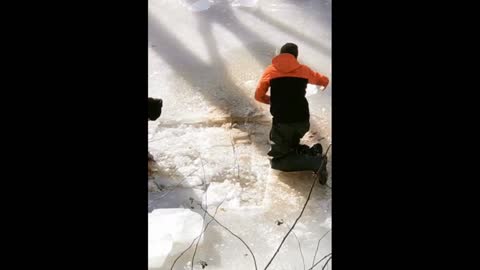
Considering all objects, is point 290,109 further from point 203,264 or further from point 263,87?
point 203,264

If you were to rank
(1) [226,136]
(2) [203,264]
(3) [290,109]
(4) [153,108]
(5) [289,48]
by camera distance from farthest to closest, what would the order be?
(1) [226,136]
(4) [153,108]
(3) [290,109]
(5) [289,48]
(2) [203,264]

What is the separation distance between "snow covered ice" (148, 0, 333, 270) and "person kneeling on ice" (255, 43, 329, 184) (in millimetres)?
106

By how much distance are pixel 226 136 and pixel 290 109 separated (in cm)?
63

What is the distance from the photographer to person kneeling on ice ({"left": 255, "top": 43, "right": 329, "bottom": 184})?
8.79 ft

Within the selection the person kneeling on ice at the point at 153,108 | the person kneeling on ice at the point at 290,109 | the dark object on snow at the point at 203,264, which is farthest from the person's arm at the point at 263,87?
the dark object on snow at the point at 203,264

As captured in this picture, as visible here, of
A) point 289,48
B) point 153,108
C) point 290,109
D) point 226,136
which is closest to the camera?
point 289,48

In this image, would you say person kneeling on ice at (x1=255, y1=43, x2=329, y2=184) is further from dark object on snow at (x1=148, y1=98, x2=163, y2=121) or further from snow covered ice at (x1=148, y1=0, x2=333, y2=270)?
dark object on snow at (x1=148, y1=98, x2=163, y2=121)

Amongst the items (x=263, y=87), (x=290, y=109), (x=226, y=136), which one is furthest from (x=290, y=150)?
(x=226, y=136)

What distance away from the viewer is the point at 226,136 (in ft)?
10.6

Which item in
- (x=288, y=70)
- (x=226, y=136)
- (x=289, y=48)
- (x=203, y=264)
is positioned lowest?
(x=203, y=264)
